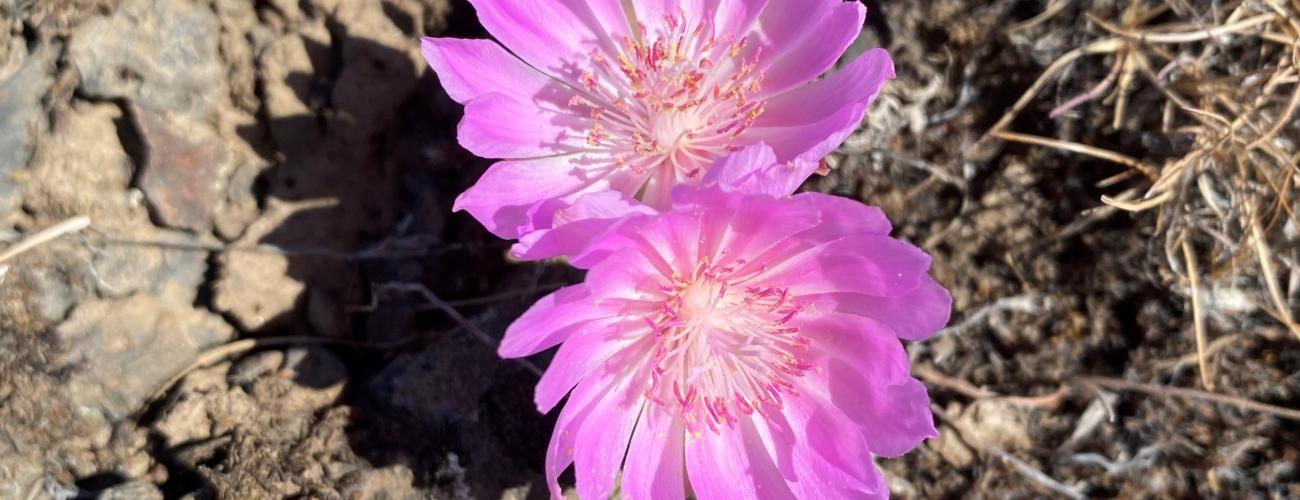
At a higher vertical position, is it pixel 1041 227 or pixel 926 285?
pixel 926 285

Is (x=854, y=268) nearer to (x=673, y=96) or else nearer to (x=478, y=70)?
(x=673, y=96)

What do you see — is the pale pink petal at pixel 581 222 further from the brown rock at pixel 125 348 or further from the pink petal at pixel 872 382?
the brown rock at pixel 125 348

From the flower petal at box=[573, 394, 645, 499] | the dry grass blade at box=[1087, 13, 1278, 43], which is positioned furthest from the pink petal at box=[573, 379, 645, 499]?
the dry grass blade at box=[1087, 13, 1278, 43]

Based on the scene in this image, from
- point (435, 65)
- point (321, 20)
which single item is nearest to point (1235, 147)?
point (435, 65)

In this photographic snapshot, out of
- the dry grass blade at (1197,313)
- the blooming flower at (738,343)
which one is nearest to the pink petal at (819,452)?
the blooming flower at (738,343)

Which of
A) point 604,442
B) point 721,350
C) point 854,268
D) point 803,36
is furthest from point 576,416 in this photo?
point 803,36

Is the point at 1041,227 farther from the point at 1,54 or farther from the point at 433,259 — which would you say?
the point at 1,54
